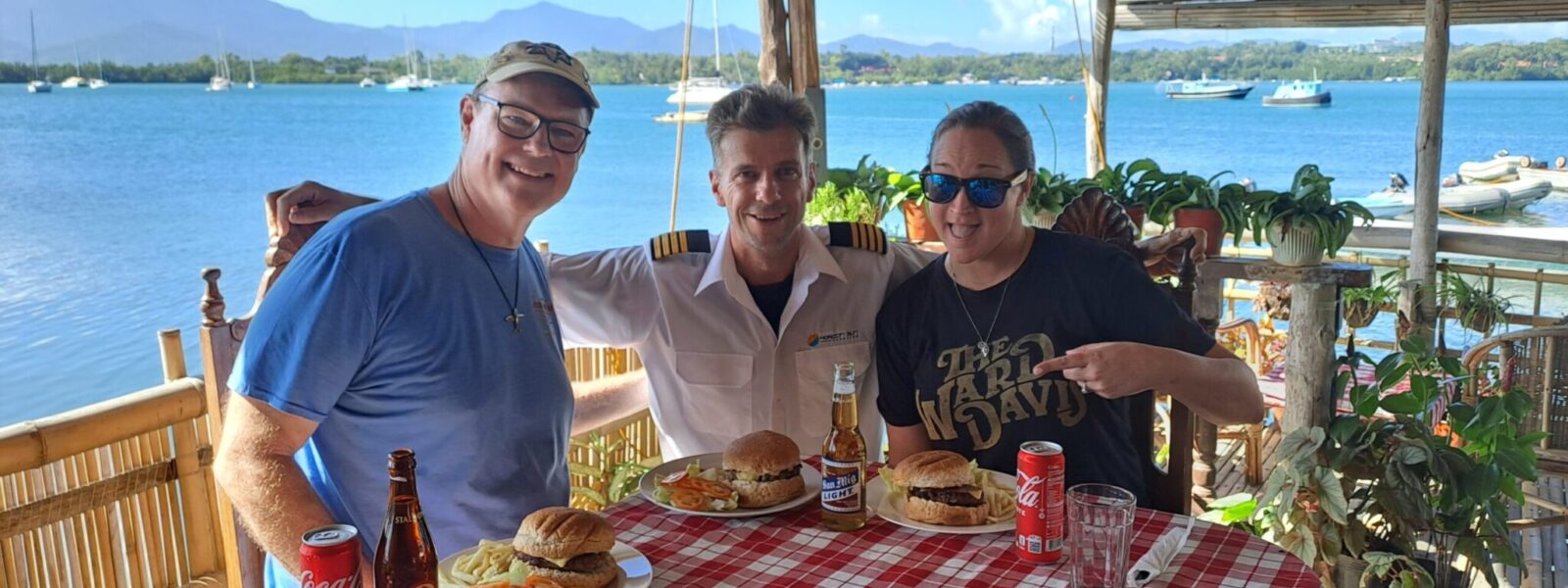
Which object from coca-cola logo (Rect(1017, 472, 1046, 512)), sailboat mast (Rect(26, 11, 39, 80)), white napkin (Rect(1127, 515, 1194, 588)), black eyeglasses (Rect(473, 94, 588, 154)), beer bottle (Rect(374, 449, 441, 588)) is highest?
sailboat mast (Rect(26, 11, 39, 80))

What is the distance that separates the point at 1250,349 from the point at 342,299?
16.7 feet

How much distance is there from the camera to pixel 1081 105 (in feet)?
217

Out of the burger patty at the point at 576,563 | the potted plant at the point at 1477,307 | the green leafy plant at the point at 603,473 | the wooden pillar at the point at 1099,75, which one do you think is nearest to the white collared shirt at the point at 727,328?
the green leafy plant at the point at 603,473

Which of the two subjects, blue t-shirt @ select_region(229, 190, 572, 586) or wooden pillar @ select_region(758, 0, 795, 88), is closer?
blue t-shirt @ select_region(229, 190, 572, 586)

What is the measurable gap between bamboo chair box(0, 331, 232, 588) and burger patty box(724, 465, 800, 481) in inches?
63.9

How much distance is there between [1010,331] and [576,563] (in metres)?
1.04

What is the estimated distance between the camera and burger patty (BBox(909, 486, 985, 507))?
1.72 m

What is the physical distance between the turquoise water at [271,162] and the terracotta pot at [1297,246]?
573 inches

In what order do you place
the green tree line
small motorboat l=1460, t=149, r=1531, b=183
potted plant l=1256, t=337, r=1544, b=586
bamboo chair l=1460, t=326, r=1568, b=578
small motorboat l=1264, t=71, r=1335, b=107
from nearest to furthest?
potted plant l=1256, t=337, r=1544, b=586 < bamboo chair l=1460, t=326, r=1568, b=578 < small motorboat l=1460, t=149, r=1531, b=183 < the green tree line < small motorboat l=1264, t=71, r=1335, b=107

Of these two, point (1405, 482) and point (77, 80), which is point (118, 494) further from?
point (77, 80)

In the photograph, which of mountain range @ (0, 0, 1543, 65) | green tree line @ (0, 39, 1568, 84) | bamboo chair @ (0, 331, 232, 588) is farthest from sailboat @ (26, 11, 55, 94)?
bamboo chair @ (0, 331, 232, 588)

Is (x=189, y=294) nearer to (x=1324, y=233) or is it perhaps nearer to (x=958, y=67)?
(x=1324, y=233)

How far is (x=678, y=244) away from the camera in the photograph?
8.39 feet

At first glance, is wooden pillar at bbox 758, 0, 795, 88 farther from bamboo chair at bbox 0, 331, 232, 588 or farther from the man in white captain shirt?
bamboo chair at bbox 0, 331, 232, 588
